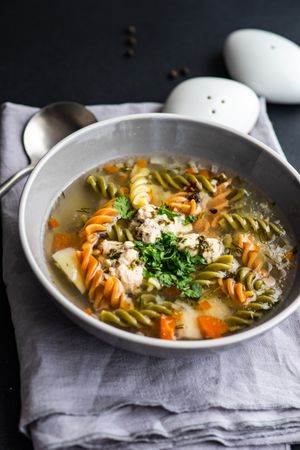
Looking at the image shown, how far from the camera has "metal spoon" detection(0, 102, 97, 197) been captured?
382cm

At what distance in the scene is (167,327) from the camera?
2801mm

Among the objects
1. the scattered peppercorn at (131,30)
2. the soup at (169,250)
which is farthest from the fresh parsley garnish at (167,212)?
the scattered peppercorn at (131,30)

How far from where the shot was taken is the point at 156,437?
2.67 meters

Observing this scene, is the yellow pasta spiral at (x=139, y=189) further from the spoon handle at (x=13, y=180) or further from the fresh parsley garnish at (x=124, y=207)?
the spoon handle at (x=13, y=180)

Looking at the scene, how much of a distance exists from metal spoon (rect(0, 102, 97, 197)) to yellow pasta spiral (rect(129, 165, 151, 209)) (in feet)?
2.15

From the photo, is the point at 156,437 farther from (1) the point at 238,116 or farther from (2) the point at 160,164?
(1) the point at 238,116

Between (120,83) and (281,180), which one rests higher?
(281,180)

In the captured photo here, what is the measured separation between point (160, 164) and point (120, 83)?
1248 millimetres

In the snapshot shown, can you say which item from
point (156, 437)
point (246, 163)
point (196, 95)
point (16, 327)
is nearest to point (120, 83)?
point (196, 95)

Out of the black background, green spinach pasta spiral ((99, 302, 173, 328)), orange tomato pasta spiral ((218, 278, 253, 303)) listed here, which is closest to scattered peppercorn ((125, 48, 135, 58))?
the black background

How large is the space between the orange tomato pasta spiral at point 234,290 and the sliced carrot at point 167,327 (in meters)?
0.31

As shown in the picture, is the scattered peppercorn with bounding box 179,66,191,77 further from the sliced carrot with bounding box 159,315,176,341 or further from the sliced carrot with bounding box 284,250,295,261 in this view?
the sliced carrot with bounding box 159,315,176,341

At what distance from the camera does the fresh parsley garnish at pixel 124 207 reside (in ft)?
10.7

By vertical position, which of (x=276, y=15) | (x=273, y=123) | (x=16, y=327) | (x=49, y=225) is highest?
(x=276, y=15)
